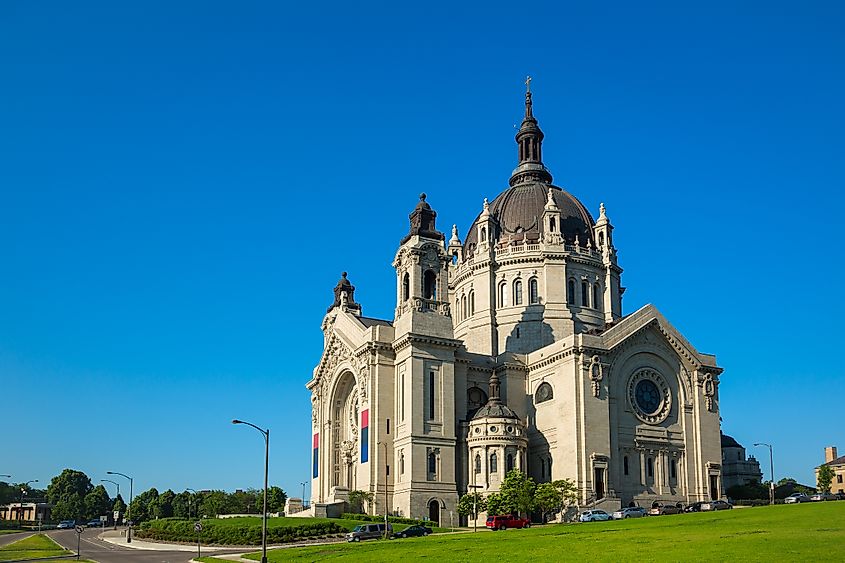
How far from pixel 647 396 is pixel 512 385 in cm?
1355

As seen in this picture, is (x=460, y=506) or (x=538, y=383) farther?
(x=538, y=383)

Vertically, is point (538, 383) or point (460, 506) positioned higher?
point (538, 383)

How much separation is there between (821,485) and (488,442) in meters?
60.1

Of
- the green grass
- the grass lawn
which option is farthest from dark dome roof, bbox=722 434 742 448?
the green grass

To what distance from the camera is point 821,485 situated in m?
127

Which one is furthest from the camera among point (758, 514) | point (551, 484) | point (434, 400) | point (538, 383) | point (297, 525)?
point (538, 383)

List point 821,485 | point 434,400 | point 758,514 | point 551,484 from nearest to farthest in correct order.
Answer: point 758,514, point 551,484, point 434,400, point 821,485

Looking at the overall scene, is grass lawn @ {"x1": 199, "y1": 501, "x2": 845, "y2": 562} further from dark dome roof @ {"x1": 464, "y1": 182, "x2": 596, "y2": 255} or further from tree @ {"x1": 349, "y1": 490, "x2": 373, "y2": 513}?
dark dome roof @ {"x1": 464, "y1": 182, "x2": 596, "y2": 255}

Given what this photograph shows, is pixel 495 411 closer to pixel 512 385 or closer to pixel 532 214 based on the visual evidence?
pixel 512 385

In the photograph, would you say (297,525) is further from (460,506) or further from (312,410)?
(312,410)

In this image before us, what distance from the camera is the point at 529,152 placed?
12438cm

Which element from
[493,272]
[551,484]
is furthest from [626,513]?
[493,272]

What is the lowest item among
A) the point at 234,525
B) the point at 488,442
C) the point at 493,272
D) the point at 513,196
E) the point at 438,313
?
the point at 234,525

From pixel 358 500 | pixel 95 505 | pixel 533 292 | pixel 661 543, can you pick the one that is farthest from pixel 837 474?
pixel 95 505
